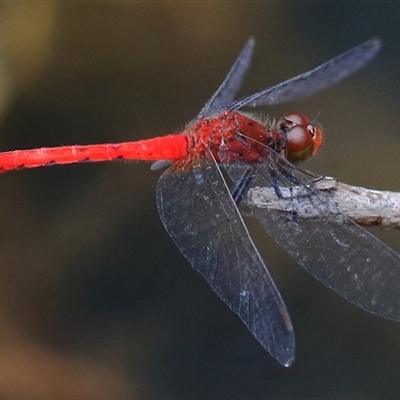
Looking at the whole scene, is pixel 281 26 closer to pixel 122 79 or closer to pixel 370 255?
pixel 122 79

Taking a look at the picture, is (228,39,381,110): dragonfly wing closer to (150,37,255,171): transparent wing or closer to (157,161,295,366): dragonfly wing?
(150,37,255,171): transparent wing

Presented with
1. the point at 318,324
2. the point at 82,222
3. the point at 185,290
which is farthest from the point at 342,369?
the point at 82,222

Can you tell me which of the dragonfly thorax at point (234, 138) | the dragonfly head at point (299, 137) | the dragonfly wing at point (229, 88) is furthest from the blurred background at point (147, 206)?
the dragonfly wing at point (229, 88)

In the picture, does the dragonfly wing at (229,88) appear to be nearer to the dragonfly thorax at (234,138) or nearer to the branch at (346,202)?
the dragonfly thorax at (234,138)

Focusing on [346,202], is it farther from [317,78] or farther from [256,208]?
[317,78]

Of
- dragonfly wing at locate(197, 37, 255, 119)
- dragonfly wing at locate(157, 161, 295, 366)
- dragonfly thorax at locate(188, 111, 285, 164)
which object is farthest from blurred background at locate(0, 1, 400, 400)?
dragonfly wing at locate(157, 161, 295, 366)

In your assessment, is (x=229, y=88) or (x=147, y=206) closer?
(x=229, y=88)

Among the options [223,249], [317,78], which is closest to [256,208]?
[223,249]
